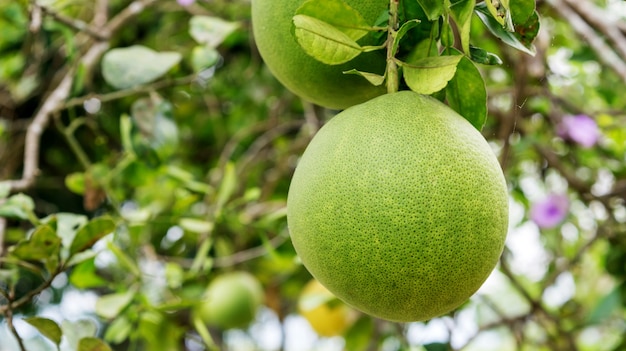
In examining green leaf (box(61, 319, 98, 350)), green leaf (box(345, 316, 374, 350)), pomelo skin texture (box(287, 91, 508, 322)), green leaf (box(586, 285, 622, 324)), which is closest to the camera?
pomelo skin texture (box(287, 91, 508, 322))

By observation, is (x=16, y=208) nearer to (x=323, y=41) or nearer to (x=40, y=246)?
(x=40, y=246)

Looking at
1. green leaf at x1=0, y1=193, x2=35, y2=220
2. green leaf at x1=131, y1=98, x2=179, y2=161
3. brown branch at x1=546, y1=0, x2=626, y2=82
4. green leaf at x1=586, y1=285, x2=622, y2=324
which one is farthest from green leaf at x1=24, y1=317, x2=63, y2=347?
green leaf at x1=586, y1=285, x2=622, y2=324

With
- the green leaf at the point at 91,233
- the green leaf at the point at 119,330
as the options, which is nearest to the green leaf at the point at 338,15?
the green leaf at the point at 91,233

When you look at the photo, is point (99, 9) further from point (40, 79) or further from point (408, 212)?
point (408, 212)

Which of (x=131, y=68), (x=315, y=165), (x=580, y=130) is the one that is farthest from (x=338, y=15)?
(x=580, y=130)

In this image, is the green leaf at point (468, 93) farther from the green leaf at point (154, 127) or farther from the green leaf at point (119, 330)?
the green leaf at point (119, 330)

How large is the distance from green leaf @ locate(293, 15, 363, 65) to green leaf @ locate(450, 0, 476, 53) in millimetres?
98

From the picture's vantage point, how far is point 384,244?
0.60 meters

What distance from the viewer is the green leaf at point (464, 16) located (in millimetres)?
640

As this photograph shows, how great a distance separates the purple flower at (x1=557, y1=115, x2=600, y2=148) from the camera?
164 centimetres

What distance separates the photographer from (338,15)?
2.18 ft

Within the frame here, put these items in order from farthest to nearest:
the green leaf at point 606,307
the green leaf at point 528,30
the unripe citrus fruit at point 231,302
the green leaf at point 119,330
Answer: the unripe citrus fruit at point 231,302, the green leaf at point 606,307, the green leaf at point 119,330, the green leaf at point 528,30

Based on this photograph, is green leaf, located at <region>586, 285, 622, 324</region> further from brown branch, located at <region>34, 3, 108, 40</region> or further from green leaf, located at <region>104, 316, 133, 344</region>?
brown branch, located at <region>34, 3, 108, 40</region>

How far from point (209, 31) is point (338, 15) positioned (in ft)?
2.37
